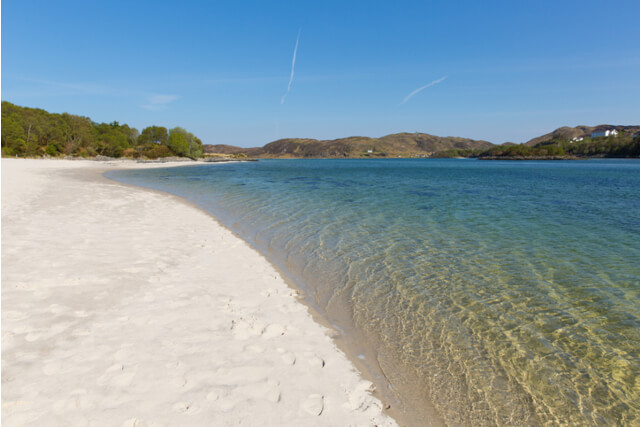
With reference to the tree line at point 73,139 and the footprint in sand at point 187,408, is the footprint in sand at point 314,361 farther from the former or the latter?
the tree line at point 73,139

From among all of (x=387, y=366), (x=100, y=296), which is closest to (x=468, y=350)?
(x=387, y=366)

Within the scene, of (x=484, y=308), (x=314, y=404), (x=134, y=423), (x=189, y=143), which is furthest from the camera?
(x=189, y=143)

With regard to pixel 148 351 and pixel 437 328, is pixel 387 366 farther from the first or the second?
pixel 148 351

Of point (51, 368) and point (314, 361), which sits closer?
point (51, 368)

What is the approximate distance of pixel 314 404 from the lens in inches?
163

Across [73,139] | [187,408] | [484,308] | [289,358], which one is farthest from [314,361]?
[73,139]

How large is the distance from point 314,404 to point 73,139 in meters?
147

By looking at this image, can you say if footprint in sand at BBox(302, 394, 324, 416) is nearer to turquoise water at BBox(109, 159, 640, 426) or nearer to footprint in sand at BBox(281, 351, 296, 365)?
footprint in sand at BBox(281, 351, 296, 365)

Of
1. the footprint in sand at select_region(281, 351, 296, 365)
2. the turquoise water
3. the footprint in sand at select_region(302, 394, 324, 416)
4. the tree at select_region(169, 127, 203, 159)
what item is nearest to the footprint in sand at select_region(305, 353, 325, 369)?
the footprint in sand at select_region(281, 351, 296, 365)

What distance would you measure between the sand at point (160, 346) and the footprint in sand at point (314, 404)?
14 mm

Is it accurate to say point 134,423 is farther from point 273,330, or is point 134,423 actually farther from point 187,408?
point 273,330

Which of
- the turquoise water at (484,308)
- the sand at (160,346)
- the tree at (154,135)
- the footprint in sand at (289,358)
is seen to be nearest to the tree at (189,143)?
the tree at (154,135)

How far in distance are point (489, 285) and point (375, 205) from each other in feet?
52.3

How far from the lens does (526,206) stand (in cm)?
2508
